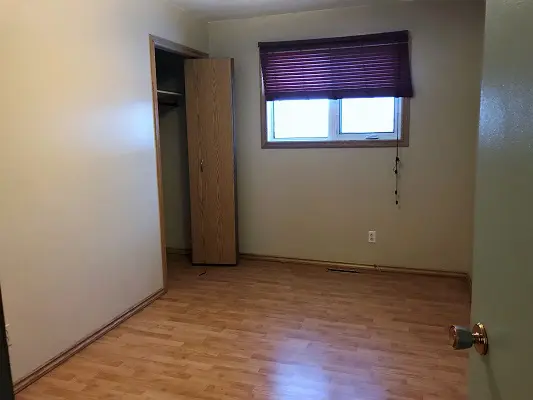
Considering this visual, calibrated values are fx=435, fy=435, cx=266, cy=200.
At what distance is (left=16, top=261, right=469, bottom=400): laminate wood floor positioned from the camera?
221cm

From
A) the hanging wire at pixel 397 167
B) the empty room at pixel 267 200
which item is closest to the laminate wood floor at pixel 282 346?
the empty room at pixel 267 200

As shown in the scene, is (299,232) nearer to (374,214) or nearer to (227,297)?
(374,214)

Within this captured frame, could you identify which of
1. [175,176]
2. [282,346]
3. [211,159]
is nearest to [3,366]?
[282,346]

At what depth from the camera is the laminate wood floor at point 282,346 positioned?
7.26 ft

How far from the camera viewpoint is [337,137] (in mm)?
4059

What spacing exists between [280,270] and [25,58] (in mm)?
2728

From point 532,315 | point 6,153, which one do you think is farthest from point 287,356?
point 532,315

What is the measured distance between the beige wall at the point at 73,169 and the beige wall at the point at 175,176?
4.03ft

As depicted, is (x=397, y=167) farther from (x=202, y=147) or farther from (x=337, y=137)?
(x=202, y=147)

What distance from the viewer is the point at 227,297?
3.48 m

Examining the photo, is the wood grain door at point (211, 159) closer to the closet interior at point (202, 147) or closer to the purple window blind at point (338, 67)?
the closet interior at point (202, 147)

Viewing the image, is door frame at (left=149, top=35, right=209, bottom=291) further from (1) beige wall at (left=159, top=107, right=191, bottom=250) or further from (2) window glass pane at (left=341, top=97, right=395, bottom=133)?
(2) window glass pane at (left=341, top=97, right=395, bottom=133)

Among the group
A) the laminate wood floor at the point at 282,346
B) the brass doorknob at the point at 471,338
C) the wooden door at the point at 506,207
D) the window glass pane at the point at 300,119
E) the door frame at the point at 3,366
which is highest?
the window glass pane at the point at 300,119

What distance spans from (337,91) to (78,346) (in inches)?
113
